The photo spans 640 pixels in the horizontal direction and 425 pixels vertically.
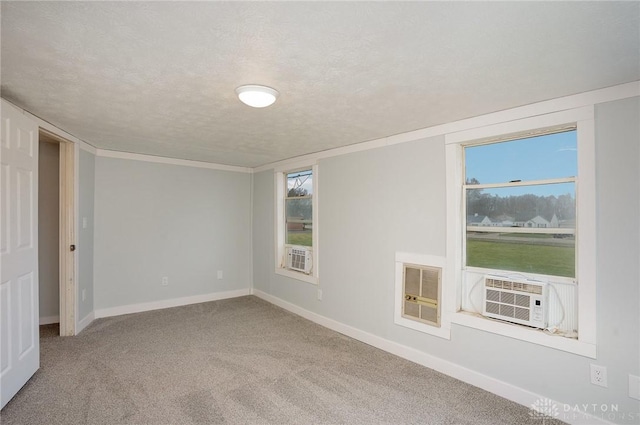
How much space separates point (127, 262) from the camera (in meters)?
4.32

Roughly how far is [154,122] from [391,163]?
2.36 m

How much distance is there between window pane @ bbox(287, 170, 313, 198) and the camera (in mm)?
4512

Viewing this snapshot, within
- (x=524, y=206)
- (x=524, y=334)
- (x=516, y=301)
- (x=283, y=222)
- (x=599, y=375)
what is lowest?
(x=599, y=375)

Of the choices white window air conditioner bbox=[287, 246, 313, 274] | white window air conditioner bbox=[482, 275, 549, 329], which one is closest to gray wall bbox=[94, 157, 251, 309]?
white window air conditioner bbox=[287, 246, 313, 274]

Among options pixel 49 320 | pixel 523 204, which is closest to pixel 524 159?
pixel 523 204

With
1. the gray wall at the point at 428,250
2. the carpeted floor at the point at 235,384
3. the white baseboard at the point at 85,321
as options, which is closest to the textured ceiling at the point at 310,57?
the gray wall at the point at 428,250

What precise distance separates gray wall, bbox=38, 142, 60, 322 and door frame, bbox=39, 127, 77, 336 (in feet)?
1.87

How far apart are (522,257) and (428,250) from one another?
756mm

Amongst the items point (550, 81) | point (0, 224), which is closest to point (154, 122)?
point (0, 224)

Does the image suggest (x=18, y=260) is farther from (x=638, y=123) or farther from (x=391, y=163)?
(x=638, y=123)

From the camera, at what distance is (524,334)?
91.6 inches

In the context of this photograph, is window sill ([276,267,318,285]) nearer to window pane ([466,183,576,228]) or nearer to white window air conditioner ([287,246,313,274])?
white window air conditioner ([287,246,313,274])

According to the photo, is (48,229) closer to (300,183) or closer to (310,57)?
(300,183)

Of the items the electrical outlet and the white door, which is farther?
the white door
